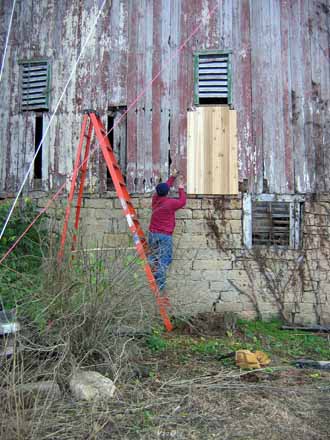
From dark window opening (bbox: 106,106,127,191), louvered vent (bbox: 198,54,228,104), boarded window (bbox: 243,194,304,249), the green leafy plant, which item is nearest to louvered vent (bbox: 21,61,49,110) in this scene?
dark window opening (bbox: 106,106,127,191)

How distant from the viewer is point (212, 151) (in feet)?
25.4

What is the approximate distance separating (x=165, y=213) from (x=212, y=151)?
1505mm

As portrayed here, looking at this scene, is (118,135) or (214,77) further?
(118,135)

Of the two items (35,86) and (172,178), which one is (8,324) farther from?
(35,86)

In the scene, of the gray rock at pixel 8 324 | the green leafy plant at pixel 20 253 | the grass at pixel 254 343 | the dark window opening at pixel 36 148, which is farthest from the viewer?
the dark window opening at pixel 36 148

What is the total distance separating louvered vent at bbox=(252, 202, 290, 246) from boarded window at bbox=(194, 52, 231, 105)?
6.27 ft

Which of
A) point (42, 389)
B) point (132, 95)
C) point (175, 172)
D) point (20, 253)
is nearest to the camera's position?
point (42, 389)

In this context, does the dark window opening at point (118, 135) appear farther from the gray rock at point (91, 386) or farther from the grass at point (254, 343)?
the gray rock at point (91, 386)

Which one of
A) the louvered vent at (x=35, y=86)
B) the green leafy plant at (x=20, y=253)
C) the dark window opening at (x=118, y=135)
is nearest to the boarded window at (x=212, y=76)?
the dark window opening at (x=118, y=135)

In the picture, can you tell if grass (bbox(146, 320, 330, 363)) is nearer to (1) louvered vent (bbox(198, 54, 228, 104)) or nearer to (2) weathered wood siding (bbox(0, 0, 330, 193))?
(2) weathered wood siding (bbox(0, 0, 330, 193))

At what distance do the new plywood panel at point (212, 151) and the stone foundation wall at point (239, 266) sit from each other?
0.87ft

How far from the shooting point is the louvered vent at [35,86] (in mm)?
8266

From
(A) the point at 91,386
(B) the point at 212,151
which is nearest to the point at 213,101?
(B) the point at 212,151

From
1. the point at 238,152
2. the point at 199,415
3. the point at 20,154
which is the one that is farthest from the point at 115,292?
the point at 20,154
